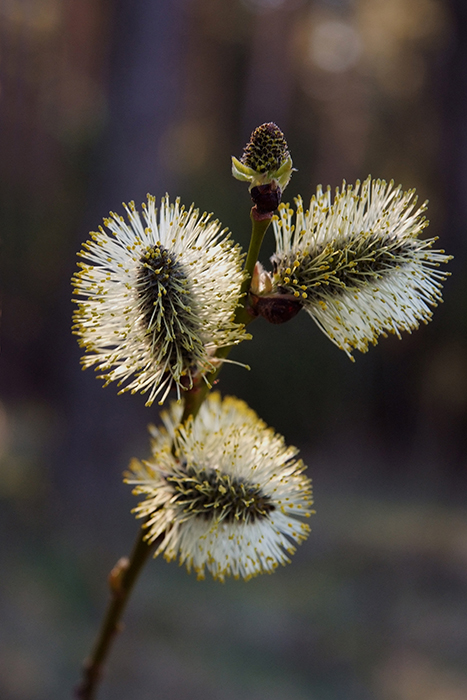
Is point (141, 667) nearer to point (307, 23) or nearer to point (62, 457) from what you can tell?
point (62, 457)

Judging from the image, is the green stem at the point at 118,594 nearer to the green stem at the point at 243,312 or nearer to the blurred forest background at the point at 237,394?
the green stem at the point at 243,312

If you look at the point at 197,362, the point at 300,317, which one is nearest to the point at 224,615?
the point at 300,317

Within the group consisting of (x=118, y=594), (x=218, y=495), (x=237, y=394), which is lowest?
(x=118, y=594)

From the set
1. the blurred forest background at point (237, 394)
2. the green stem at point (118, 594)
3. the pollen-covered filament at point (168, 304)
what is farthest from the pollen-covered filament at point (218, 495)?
the blurred forest background at point (237, 394)

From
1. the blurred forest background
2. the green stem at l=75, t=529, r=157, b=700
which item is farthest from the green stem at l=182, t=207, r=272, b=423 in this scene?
the blurred forest background

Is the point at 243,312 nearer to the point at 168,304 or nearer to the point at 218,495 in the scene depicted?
the point at 168,304

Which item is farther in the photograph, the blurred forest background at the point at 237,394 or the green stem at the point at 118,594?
the blurred forest background at the point at 237,394

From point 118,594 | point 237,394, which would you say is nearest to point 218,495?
point 118,594
